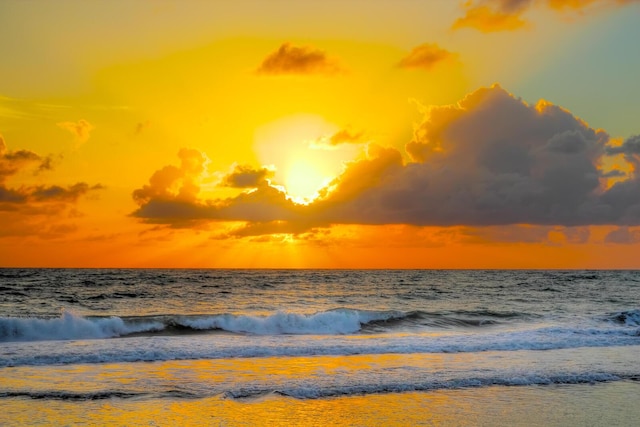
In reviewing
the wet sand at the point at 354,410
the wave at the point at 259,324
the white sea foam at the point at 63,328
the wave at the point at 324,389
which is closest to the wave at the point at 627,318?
the wave at the point at 259,324

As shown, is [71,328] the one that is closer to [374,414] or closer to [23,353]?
[23,353]

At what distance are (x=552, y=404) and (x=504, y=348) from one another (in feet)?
33.4

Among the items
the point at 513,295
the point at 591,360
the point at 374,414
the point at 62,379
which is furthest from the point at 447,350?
the point at 513,295

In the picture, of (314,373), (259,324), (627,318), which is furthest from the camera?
(627,318)

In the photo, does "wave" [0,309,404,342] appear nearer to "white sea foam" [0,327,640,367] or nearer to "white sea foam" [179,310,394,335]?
"white sea foam" [179,310,394,335]

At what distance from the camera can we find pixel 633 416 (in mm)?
14508

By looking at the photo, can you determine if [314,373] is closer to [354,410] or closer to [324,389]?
[324,389]

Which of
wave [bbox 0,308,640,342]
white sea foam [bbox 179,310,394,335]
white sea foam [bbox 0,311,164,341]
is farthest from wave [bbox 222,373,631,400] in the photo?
white sea foam [bbox 0,311,164,341]

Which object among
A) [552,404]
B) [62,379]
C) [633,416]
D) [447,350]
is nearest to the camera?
[633,416]

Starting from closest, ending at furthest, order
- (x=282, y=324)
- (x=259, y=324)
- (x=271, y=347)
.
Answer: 1. (x=271, y=347)
2. (x=282, y=324)
3. (x=259, y=324)

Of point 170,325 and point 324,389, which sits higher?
point 324,389

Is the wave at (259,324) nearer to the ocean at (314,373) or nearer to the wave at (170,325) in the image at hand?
the wave at (170,325)

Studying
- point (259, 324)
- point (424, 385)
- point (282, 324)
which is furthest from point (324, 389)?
point (259, 324)

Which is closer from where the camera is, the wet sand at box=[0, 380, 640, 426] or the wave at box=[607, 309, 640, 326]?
the wet sand at box=[0, 380, 640, 426]
